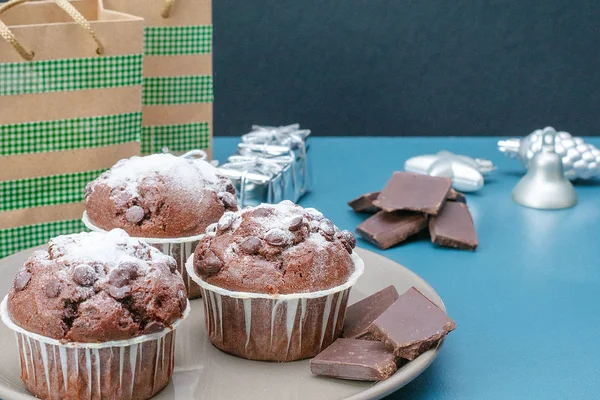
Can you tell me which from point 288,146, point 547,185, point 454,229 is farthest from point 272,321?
point 547,185

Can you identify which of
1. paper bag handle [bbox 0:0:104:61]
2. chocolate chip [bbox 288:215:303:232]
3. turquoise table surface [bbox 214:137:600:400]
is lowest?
turquoise table surface [bbox 214:137:600:400]

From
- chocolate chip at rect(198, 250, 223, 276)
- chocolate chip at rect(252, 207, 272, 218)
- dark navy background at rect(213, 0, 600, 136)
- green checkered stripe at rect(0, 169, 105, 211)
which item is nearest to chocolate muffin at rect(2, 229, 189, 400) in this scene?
chocolate chip at rect(198, 250, 223, 276)

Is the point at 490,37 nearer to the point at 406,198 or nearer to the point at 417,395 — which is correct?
the point at 406,198

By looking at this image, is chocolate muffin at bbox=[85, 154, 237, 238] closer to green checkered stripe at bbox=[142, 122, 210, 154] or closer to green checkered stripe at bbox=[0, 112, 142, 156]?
green checkered stripe at bbox=[0, 112, 142, 156]

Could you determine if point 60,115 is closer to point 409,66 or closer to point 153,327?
point 153,327

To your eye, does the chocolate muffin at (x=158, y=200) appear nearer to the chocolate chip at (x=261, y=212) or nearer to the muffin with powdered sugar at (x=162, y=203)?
the muffin with powdered sugar at (x=162, y=203)

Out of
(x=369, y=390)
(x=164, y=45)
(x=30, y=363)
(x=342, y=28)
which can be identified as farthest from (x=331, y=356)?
(x=342, y=28)
